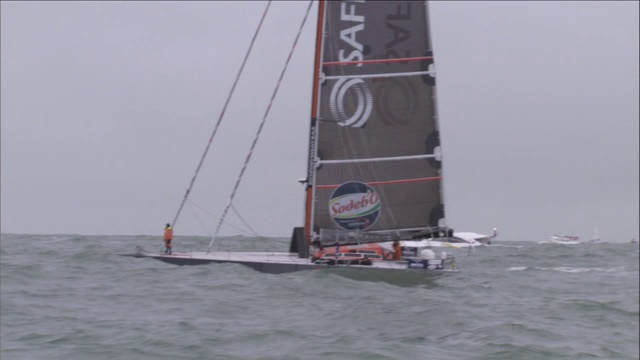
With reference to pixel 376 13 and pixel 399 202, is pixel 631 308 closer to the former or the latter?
pixel 399 202

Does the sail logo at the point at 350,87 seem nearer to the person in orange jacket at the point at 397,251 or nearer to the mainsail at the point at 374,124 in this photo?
the mainsail at the point at 374,124

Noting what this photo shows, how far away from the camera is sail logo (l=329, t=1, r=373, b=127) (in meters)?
30.1

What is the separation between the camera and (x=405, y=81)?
3075 cm

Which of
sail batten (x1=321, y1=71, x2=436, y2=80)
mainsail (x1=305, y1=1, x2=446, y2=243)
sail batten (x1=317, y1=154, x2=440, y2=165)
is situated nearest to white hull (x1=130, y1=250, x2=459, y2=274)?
mainsail (x1=305, y1=1, x2=446, y2=243)

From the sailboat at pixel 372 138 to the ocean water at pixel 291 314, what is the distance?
2939 millimetres

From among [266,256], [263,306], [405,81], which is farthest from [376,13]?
[263,306]

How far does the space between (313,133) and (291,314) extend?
12042 millimetres

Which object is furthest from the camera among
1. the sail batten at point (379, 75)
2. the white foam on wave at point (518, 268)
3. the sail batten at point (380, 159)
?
the white foam on wave at point (518, 268)

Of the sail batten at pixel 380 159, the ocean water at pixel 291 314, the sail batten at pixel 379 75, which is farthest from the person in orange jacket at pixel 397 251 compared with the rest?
the sail batten at pixel 379 75

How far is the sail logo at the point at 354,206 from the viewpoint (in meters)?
29.8

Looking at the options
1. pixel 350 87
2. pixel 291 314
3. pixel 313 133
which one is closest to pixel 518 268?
pixel 350 87

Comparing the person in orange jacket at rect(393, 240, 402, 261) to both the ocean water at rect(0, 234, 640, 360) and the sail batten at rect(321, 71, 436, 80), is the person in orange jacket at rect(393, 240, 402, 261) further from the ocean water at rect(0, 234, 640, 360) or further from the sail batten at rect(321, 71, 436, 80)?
the sail batten at rect(321, 71, 436, 80)

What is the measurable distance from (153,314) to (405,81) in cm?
1498

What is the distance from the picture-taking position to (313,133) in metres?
29.9
